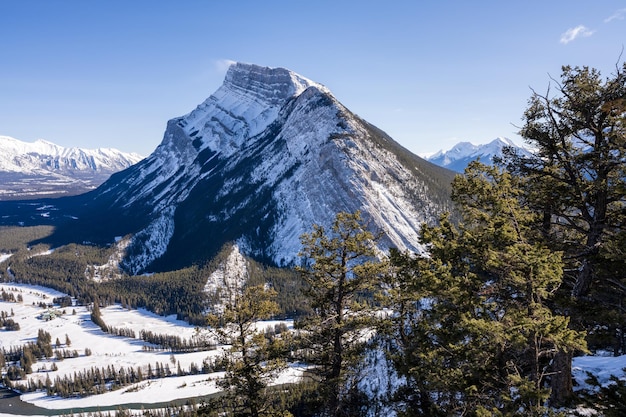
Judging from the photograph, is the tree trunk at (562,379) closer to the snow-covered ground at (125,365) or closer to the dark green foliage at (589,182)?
the dark green foliage at (589,182)

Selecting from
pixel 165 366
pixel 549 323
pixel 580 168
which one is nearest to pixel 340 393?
pixel 549 323

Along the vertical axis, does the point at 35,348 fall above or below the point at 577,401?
below

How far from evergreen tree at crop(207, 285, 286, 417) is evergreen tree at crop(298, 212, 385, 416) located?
2.71 meters

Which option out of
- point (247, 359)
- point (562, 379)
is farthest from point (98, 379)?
point (562, 379)

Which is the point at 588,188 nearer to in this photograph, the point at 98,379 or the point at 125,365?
the point at 98,379

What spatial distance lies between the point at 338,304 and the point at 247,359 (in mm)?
6774

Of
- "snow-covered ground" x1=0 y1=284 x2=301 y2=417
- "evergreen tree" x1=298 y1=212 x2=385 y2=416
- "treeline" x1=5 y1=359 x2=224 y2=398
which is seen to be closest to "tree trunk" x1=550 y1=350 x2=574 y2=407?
"evergreen tree" x1=298 y1=212 x2=385 y2=416

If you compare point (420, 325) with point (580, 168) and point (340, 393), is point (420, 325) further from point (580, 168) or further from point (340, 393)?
point (580, 168)

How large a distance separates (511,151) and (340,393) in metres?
18.9

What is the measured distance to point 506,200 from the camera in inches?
646

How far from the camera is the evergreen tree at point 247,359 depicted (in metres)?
22.0

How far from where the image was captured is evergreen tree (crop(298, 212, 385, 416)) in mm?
21406

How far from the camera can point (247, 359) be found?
22578 millimetres

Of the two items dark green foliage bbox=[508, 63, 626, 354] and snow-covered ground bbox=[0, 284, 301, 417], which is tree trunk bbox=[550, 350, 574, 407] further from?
snow-covered ground bbox=[0, 284, 301, 417]
